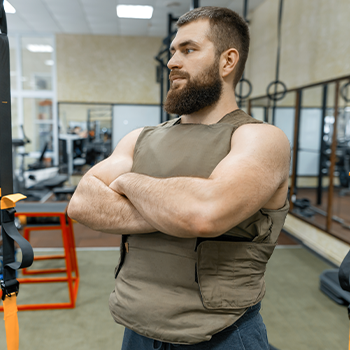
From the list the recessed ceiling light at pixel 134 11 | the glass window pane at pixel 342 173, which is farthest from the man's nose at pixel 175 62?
the recessed ceiling light at pixel 134 11

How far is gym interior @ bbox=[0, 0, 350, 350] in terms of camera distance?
2.29 metres

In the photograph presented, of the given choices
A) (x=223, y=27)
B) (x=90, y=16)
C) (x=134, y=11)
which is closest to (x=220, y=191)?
(x=223, y=27)

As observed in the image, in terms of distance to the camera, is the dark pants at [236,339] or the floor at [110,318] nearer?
the dark pants at [236,339]

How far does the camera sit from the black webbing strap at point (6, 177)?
2.72 feet

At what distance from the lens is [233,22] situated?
1101 mm

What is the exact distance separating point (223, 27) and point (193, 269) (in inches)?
31.3

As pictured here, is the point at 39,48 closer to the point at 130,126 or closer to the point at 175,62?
the point at 130,126

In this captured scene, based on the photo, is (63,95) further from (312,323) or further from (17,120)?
(312,323)

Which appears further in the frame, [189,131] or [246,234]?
[189,131]

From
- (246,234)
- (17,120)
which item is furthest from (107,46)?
(246,234)

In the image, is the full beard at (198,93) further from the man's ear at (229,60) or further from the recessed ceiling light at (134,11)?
the recessed ceiling light at (134,11)

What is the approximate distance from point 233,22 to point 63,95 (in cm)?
686

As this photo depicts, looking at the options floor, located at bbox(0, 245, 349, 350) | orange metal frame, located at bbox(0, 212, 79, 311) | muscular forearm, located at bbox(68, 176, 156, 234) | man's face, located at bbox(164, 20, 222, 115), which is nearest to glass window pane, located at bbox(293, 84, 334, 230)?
floor, located at bbox(0, 245, 349, 350)

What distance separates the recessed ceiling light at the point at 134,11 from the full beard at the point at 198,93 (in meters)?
5.20
